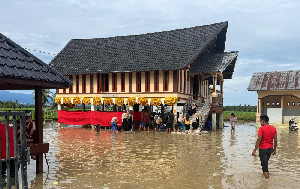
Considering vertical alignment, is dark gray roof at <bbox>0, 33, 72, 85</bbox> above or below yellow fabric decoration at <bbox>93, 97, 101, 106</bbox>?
above

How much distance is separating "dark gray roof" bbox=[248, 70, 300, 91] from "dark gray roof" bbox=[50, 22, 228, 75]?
30.1ft

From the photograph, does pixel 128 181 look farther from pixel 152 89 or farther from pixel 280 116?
pixel 280 116

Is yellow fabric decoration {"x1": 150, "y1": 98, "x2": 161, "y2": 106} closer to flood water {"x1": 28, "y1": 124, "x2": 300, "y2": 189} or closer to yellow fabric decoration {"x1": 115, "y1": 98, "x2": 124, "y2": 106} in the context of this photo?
yellow fabric decoration {"x1": 115, "y1": 98, "x2": 124, "y2": 106}

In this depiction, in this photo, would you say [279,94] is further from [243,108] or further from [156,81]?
[243,108]

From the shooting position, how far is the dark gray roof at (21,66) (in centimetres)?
717

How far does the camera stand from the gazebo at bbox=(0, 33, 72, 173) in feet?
23.6

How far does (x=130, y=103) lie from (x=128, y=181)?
18944mm

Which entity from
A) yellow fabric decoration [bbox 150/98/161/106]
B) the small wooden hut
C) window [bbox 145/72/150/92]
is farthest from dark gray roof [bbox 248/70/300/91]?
window [bbox 145/72/150/92]

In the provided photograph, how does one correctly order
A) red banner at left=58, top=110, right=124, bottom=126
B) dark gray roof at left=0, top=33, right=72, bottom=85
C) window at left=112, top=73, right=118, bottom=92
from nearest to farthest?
dark gray roof at left=0, top=33, right=72, bottom=85, red banner at left=58, top=110, right=124, bottom=126, window at left=112, top=73, right=118, bottom=92

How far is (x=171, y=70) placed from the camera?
1011 inches

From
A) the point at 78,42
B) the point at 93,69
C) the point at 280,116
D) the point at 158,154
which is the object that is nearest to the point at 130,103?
the point at 93,69

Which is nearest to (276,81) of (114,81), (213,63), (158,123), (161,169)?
(213,63)

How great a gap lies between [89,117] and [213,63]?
40.5ft

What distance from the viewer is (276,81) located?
35.1 metres
